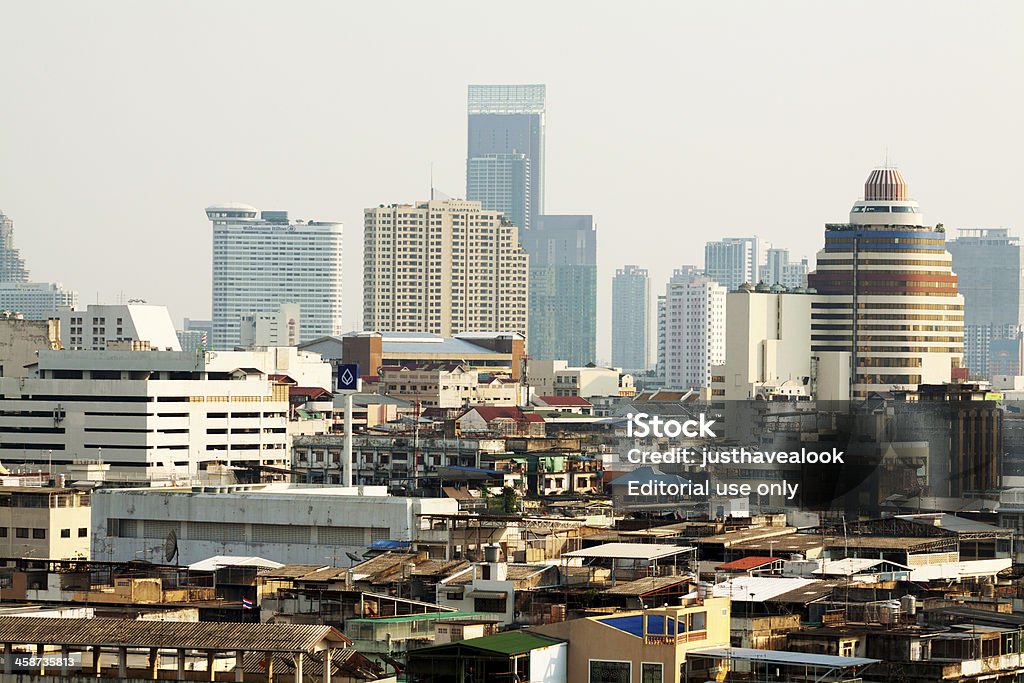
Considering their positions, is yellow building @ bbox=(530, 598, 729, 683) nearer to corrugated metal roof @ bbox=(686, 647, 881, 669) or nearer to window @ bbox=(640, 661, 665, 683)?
window @ bbox=(640, 661, 665, 683)

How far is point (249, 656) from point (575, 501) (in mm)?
53164

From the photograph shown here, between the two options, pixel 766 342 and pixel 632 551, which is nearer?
pixel 632 551

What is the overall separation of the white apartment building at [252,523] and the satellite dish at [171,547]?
11cm

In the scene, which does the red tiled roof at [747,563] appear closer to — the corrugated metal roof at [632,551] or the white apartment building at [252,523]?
the corrugated metal roof at [632,551]

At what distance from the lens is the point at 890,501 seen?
3310 inches

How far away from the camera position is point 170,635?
31.6m

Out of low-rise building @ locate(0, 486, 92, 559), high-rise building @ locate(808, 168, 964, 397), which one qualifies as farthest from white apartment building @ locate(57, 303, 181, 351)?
low-rise building @ locate(0, 486, 92, 559)

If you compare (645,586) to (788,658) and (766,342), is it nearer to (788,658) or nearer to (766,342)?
(788,658)

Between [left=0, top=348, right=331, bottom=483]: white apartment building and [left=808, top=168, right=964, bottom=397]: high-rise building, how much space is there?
81880 millimetres

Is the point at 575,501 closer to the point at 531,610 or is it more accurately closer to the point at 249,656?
the point at 531,610

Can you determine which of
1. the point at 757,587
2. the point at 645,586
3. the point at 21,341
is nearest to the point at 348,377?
the point at 757,587

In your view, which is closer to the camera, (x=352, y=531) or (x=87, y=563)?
(x=87, y=563)

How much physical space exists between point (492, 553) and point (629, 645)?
54.2 feet

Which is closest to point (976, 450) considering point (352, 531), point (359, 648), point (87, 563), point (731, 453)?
point (731, 453)
